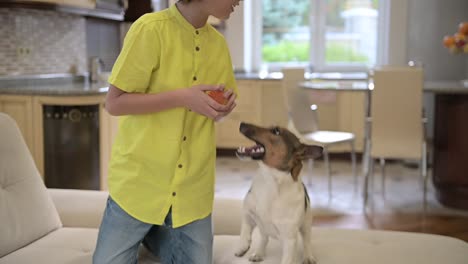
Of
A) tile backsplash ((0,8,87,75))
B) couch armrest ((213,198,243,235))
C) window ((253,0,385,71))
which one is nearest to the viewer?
couch armrest ((213,198,243,235))

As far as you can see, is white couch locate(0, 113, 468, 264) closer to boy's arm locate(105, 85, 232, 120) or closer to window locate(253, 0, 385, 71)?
boy's arm locate(105, 85, 232, 120)

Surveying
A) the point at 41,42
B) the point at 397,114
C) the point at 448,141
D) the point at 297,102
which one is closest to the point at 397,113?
the point at 397,114

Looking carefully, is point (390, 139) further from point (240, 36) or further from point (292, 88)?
point (240, 36)

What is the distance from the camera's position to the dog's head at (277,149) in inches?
60.4

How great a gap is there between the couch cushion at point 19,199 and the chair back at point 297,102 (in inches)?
108

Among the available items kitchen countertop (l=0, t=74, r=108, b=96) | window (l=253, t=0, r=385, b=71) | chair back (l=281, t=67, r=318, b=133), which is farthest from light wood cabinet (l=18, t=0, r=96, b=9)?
window (l=253, t=0, r=385, b=71)

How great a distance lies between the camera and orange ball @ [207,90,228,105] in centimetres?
134

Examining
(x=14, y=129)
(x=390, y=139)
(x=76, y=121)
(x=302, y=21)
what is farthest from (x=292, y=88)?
(x=14, y=129)

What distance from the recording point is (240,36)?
20.4 ft

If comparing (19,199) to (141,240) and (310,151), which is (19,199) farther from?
(310,151)

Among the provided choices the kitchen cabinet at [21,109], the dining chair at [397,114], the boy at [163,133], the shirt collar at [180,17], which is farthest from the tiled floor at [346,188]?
the shirt collar at [180,17]

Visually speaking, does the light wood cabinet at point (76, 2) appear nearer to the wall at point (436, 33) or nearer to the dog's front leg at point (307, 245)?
the dog's front leg at point (307, 245)

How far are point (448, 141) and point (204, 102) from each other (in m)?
3.14

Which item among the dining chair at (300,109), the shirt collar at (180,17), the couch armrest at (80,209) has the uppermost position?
the shirt collar at (180,17)
